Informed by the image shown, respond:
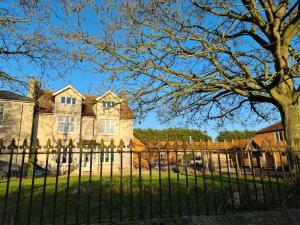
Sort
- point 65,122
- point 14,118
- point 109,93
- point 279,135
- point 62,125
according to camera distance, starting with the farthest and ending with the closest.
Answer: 1. point 279,135
2. point 65,122
3. point 62,125
4. point 14,118
5. point 109,93

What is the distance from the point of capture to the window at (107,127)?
31.7 m

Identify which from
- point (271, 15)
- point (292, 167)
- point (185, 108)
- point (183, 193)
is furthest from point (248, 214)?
point (271, 15)

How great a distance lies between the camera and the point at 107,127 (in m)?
31.9

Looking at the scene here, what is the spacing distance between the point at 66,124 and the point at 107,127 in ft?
17.5

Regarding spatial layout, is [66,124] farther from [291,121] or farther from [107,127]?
[291,121]

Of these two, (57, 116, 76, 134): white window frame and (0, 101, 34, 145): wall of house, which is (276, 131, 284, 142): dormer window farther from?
(0, 101, 34, 145): wall of house

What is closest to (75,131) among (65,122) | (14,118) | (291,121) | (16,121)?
(65,122)

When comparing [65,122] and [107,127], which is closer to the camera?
[65,122]

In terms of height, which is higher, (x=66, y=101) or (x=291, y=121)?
(x=66, y=101)

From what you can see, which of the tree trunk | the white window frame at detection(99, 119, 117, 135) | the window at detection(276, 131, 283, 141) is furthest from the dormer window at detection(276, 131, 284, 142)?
the tree trunk

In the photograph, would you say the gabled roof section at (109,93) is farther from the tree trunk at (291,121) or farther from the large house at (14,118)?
the large house at (14,118)

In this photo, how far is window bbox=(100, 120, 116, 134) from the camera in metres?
31.7

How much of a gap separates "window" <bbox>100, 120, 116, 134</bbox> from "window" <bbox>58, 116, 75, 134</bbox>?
383 centimetres

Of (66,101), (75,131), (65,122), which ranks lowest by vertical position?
(75,131)
